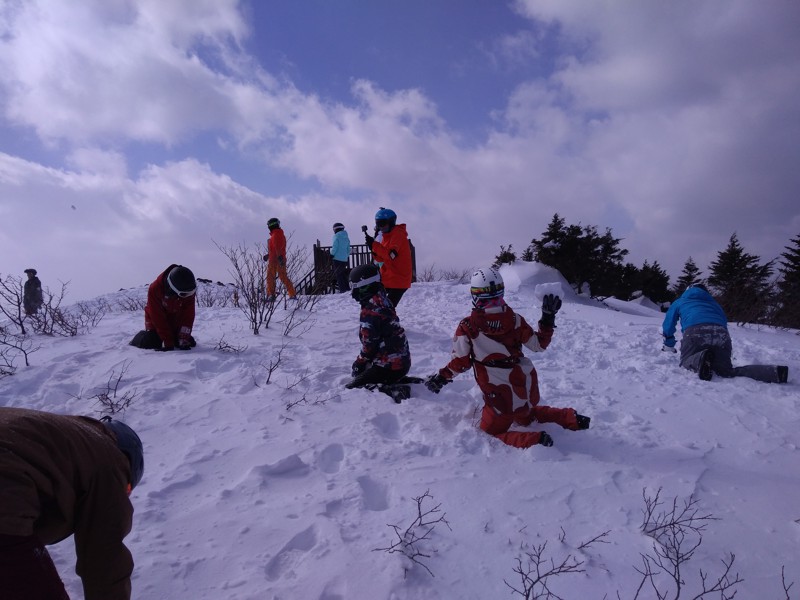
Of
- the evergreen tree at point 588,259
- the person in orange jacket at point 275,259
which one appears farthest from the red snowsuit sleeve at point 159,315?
the evergreen tree at point 588,259

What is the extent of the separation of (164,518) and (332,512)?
84 cm

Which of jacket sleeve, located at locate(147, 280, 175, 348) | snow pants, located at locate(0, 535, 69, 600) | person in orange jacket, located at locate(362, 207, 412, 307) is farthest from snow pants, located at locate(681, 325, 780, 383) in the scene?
jacket sleeve, located at locate(147, 280, 175, 348)

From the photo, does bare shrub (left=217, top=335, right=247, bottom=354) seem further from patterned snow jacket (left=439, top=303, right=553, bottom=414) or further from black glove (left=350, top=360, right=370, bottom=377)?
patterned snow jacket (left=439, top=303, right=553, bottom=414)

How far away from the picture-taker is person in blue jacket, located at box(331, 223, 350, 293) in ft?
35.6

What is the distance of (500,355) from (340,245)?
8179 mm

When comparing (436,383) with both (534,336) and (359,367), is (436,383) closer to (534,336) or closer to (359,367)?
(534,336)

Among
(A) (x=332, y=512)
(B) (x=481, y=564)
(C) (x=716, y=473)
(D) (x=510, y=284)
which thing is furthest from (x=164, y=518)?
(D) (x=510, y=284)

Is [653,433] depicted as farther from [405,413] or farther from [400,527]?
[400,527]

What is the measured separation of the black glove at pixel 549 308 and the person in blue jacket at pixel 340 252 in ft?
26.2

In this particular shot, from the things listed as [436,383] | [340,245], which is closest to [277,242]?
[340,245]

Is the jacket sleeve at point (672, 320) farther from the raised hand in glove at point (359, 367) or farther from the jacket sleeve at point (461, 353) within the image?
the raised hand in glove at point (359, 367)

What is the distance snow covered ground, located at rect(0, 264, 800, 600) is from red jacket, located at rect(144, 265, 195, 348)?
1.09 ft

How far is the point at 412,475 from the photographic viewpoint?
105 inches

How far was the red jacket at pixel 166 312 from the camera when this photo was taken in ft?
16.5
